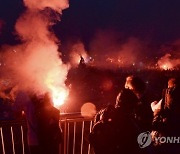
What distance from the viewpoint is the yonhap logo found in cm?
473

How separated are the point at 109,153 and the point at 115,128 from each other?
0.38 m

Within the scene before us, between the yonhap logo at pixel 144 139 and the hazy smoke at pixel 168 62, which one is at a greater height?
the hazy smoke at pixel 168 62

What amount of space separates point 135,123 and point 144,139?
446 millimetres

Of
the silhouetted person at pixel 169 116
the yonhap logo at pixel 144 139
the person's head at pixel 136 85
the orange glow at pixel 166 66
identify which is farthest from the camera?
the orange glow at pixel 166 66

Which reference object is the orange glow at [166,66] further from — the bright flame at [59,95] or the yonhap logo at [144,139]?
the yonhap logo at [144,139]

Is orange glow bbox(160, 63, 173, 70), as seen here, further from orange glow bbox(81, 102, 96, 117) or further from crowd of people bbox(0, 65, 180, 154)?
crowd of people bbox(0, 65, 180, 154)

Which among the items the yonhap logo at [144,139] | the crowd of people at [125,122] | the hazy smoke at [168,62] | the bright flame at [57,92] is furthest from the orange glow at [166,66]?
the yonhap logo at [144,139]

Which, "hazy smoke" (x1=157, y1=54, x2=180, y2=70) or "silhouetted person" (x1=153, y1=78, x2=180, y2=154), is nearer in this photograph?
"silhouetted person" (x1=153, y1=78, x2=180, y2=154)

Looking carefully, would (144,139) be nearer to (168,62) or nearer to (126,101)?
(126,101)

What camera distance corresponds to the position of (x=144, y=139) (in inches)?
194

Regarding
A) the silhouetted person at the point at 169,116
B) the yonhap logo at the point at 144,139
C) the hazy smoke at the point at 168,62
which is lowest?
the yonhap logo at the point at 144,139

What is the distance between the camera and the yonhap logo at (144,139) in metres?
4.73

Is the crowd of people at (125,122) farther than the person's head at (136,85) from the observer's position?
No

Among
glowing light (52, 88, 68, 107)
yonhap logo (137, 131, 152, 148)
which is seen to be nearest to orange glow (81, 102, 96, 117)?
glowing light (52, 88, 68, 107)
